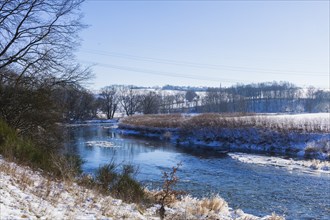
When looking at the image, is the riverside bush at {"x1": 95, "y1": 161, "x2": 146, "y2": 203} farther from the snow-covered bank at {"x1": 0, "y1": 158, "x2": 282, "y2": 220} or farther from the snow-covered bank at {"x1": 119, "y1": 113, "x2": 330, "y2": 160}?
the snow-covered bank at {"x1": 119, "y1": 113, "x2": 330, "y2": 160}

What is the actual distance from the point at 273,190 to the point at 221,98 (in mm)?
116910

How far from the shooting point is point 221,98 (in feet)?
429

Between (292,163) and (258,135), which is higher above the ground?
(258,135)

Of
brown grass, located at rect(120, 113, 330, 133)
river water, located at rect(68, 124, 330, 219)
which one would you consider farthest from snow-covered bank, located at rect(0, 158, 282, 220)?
brown grass, located at rect(120, 113, 330, 133)

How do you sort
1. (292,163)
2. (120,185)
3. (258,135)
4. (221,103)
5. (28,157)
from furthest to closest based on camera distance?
1. (221,103)
2. (258,135)
3. (292,163)
4. (120,185)
5. (28,157)

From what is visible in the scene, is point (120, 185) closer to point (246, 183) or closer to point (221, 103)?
point (246, 183)

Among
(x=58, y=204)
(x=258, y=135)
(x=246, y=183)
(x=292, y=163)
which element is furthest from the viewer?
(x=258, y=135)

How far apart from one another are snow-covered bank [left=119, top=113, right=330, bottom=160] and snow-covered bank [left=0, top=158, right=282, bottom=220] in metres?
21.3

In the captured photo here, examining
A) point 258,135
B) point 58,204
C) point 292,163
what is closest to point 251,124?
point 258,135

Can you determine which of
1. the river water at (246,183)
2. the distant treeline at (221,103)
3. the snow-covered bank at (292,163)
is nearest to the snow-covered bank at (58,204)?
the river water at (246,183)

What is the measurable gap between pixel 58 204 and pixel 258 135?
28571 millimetres

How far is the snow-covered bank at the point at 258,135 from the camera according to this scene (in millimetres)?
28312

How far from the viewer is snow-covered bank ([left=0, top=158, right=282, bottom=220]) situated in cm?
504

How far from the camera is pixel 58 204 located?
5887 millimetres
